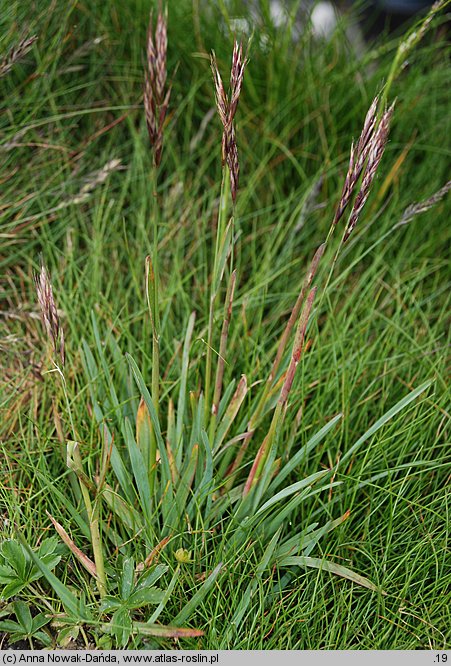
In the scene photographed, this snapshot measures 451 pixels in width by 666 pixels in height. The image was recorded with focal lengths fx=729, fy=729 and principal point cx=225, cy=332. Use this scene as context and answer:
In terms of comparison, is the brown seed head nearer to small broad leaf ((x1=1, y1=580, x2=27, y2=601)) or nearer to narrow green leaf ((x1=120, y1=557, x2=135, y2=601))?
narrow green leaf ((x1=120, y1=557, x2=135, y2=601))

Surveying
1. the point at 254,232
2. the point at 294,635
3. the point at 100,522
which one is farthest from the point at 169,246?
the point at 294,635

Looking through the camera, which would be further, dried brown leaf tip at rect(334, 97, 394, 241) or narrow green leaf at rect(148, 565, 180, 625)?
narrow green leaf at rect(148, 565, 180, 625)

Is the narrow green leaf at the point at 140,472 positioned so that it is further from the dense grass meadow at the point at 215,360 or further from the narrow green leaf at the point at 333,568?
the narrow green leaf at the point at 333,568

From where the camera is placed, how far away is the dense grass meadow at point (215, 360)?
1409 mm

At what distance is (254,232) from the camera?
2.17m

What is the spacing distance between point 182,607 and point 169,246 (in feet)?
3.62

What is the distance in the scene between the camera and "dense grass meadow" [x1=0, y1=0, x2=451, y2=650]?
4.62 ft

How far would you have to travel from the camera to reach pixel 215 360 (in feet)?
6.05

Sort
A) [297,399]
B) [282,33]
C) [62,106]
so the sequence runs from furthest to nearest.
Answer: [282,33] → [62,106] → [297,399]

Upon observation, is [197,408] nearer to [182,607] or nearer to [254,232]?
[182,607]

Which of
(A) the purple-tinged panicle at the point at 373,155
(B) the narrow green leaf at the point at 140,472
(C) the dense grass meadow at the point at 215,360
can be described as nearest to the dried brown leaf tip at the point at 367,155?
(A) the purple-tinged panicle at the point at 373,155

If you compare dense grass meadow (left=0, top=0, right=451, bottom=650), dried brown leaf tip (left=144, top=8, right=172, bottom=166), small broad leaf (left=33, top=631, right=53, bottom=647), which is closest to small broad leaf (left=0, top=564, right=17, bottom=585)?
dense grass meadow (left=0, top=0, right=451, bottom=650)

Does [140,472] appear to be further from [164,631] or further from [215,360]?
[215,360]

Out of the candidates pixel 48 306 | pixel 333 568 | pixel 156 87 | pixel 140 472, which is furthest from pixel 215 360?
pixel 156 87
